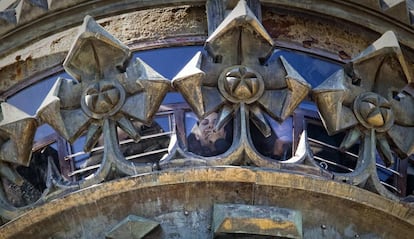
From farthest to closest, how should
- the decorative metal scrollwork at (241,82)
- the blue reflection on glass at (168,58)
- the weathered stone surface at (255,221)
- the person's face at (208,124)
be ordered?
1. the blue reflection on glass at (168,58)
2. the person's face at (208,124)
3. the decorative metal scrollwork at (241,82)
4. the weathered stone surface at (255,221)

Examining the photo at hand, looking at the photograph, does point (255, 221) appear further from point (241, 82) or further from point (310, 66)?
point (310, 66)

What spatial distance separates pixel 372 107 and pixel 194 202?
1461 millimetres

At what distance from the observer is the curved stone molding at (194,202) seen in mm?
8148

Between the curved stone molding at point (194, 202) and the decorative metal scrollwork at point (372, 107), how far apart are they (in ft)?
0.73

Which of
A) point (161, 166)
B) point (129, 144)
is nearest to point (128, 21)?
point (129, 144)

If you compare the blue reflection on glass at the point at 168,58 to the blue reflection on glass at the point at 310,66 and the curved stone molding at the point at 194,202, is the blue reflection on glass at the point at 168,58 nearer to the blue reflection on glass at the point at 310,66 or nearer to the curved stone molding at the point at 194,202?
the blue reflection on glass at the point at 310,66

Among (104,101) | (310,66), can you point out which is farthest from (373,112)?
(104,101)

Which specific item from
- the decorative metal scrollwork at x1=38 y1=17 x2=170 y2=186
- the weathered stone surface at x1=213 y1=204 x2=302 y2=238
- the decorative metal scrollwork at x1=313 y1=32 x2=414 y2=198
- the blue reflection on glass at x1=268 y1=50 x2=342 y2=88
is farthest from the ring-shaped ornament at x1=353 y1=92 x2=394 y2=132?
the decorative metal scrollwork at x1=38 y1=17 x2=170 y2=186

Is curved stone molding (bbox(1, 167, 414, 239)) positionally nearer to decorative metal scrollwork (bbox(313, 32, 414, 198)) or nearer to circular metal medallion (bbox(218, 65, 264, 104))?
decorative metal scrollwork (bbox(313, 32, 414, 198))

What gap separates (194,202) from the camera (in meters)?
8.23

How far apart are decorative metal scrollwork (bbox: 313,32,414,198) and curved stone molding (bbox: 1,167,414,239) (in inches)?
8.7

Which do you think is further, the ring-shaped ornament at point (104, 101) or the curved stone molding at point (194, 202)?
the ring-shaped ornament at point (104, 101)

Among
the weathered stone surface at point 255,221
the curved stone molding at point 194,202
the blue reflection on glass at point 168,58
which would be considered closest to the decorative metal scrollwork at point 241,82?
the curved stone molding at point 194,202

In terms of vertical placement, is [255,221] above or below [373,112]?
below
